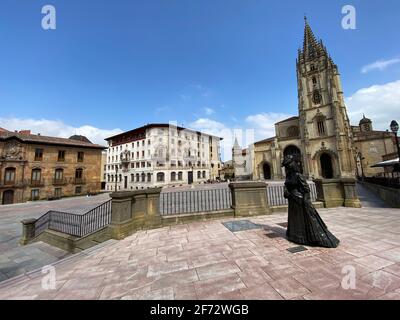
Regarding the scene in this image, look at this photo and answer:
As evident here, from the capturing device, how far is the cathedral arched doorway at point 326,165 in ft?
112

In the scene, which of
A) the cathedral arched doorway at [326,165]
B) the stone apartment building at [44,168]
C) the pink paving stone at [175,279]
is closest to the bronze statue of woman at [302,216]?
the pink paving stone at [175,279]

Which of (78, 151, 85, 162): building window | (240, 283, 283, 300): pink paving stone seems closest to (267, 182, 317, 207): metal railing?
(240, 283, 283, 300): pink paving stone

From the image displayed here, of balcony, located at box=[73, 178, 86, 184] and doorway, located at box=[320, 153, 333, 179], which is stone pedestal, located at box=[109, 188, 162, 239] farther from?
doorway, located at box=[320, 153, 333, 179]

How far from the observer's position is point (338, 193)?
8547mm

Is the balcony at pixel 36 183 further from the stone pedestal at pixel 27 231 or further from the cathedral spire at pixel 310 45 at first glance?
Answer: the cathedral spire at pixel 310 45

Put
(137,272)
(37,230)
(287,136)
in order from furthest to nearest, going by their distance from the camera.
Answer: (287,136) < (37,230) < (137,272)

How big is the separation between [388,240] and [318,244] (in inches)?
73.9

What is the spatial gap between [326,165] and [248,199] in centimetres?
3538

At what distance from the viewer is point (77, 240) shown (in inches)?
282

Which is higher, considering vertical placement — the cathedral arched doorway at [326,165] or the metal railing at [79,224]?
the cathedral arched doorway at [326,165]

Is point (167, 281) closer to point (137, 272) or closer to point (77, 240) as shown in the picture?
point (137, 272)

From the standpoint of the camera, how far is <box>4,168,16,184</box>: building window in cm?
2405

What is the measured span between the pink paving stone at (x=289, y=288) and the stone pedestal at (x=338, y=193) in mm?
6983
